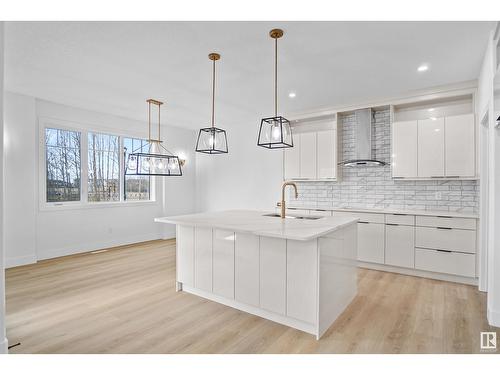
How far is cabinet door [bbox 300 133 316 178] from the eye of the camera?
203 inches

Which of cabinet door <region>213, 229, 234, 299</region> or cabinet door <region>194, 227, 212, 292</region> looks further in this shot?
cabinet door <region>194, 227, 212, 292</region>

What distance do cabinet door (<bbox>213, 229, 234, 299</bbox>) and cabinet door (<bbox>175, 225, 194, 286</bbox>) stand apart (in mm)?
364

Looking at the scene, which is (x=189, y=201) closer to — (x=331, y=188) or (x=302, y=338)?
(x=331, y=188)

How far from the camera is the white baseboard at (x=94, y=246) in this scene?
4855 millimetres

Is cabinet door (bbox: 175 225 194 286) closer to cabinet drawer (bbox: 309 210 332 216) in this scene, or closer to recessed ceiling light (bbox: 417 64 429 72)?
cabinet drawer (bbox: 309 210 332 216)

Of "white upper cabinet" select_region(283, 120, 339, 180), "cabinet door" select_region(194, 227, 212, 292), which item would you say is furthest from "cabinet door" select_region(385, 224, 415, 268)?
"cabinet door" select_region(194, 227, 212, 292)

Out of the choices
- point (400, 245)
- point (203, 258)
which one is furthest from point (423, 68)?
point (203, 258)

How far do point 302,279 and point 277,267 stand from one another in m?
0.25

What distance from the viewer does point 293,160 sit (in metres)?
5.41

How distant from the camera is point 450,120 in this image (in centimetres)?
394

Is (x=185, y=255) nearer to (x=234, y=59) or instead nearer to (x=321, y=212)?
(x=234, y=59)

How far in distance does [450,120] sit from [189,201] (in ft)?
18.4
